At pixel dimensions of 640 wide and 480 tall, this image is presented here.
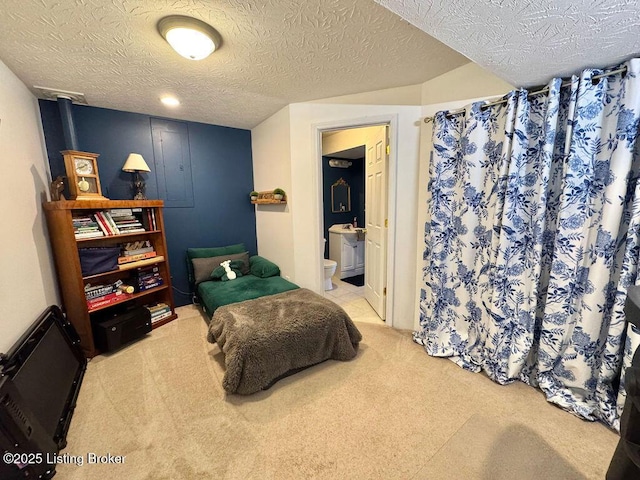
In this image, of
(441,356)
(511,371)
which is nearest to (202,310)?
(441,356)

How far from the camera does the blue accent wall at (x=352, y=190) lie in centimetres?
474

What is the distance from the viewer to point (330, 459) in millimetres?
1307

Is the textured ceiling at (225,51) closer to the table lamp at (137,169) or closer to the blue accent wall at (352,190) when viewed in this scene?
the table lamp at (137,169)

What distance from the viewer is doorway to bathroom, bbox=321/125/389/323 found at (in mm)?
2781

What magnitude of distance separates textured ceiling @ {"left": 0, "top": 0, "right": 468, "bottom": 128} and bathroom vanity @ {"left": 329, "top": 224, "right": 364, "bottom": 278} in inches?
92.7

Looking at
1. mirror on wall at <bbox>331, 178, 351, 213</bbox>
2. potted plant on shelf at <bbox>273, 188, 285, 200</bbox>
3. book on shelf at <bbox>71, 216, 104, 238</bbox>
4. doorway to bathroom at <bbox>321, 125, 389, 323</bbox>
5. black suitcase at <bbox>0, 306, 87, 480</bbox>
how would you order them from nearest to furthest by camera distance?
black suitcase at <bbox>0, 306, 87, 480</bbox> → book on shelf at <bbox>71, 216, 104, 238</bbox> → doorway to bathroom at <bbox>321, 125, 389, 323</bbox> → potted plant on shelf at <bbox>273, 188, 285, 200</bbox> → mirror on wall at <bbox>331, 178, 351, 213</bbox>

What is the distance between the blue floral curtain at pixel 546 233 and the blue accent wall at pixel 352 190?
9.32ft

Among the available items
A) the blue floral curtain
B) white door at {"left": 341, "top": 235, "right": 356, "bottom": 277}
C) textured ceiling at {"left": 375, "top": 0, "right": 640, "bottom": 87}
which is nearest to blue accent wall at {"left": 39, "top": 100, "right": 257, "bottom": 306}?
white door at {"left": 341, "top": 235, "right": 356, "bottom": 277}

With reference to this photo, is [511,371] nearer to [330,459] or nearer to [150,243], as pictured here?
[330,459]

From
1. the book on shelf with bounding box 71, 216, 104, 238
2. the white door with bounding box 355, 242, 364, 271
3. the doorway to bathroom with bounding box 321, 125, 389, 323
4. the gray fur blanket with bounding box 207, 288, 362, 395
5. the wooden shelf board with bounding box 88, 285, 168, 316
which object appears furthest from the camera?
the white door with bounding box 355, 242, 364, 271

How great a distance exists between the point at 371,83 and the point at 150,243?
9.17 ft

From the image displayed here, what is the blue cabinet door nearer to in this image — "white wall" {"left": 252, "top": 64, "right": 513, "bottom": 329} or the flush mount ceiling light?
"white wall" {"left": 252, "top": 64, "right": 513, "bottom": 329}

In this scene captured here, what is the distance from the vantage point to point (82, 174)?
7.30 ft

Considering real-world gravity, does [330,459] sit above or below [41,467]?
below
